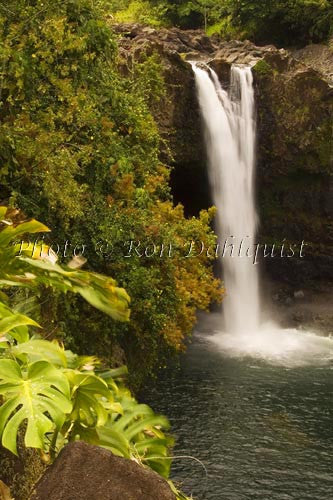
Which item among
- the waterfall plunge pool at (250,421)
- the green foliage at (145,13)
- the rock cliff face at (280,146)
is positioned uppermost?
the green foliage at (145,13)

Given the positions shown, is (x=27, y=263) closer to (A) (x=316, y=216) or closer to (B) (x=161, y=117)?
(B) (x=161, y=117)

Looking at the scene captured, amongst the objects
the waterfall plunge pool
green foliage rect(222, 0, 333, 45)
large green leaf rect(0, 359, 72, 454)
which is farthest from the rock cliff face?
large green leaf rect(0, 359, 72, 454)

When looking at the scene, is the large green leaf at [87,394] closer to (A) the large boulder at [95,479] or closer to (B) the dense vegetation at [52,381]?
(B) the dense vegetation at [52,381]

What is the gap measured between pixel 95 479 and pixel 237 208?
1607cm

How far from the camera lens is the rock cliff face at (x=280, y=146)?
16.8 meters

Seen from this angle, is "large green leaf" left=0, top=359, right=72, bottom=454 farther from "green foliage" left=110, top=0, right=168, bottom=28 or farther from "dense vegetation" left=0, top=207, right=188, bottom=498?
"green foliage" left=110, top=0, right=168, bottom=28

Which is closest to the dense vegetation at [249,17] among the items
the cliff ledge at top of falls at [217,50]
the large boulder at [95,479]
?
the cliff ledge at top of falls at [217,50]

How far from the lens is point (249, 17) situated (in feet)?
86.8

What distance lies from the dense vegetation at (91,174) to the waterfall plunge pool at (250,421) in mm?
1537

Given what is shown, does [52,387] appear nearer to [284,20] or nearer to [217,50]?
[217,50]

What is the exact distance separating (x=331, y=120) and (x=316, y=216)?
294cm

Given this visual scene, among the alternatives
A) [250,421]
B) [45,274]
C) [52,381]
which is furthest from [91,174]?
[52,381]

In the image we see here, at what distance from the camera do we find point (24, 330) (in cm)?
331

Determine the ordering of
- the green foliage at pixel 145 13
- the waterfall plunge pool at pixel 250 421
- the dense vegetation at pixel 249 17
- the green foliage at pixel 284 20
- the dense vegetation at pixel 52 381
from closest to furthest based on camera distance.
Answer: the dense vegetation at pixel 52 381
the waterfall plunge pool at pixel 250 421
the green foliage at pixel 284 20
the dense vegetation at pixel 249 17
the green foliage at pixel 145 13
